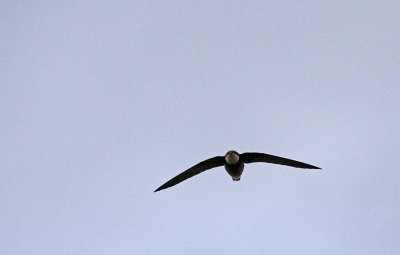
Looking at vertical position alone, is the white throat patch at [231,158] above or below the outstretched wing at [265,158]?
below

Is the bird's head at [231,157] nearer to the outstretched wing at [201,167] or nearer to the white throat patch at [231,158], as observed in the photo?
the white throat patch at [231,158]

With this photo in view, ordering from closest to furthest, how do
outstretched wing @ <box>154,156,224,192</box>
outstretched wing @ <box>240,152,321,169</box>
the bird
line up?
1. the bird
2. outstretched wing @ <box>240,152,321,169</box>
3. outstretched wing @ <box>154,156,224,192</box>

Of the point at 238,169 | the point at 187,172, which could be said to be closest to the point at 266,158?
the point at 238,169

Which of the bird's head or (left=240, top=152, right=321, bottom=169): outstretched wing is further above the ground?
(left=240, top=152, right=321, bottom=169): outstretched wing

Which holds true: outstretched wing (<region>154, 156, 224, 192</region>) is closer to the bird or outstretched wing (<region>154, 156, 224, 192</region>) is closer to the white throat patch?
the bird

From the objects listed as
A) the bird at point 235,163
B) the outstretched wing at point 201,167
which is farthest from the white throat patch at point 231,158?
the outstretched wing at point 201,167

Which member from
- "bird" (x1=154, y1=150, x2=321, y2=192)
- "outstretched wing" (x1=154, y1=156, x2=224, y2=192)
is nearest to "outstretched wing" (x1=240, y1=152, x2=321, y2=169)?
"bird" (x1=154, y1=150, x2=321, y2=192)

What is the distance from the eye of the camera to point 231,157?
57.7 ft

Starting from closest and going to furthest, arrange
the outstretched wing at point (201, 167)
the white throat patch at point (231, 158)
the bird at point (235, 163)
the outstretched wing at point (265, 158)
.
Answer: the white throat patch at point (231, 158) < the bird at point (235, 163) < the outstretched wing at point (265, 158) < the outstretched wing at point (201, 167)

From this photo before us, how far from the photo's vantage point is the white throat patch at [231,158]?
57.6 feet

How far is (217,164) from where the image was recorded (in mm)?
18453

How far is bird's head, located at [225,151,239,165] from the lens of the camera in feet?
57.6

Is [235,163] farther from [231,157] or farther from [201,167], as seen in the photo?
[201,167]

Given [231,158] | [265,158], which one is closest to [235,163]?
[231,158]
